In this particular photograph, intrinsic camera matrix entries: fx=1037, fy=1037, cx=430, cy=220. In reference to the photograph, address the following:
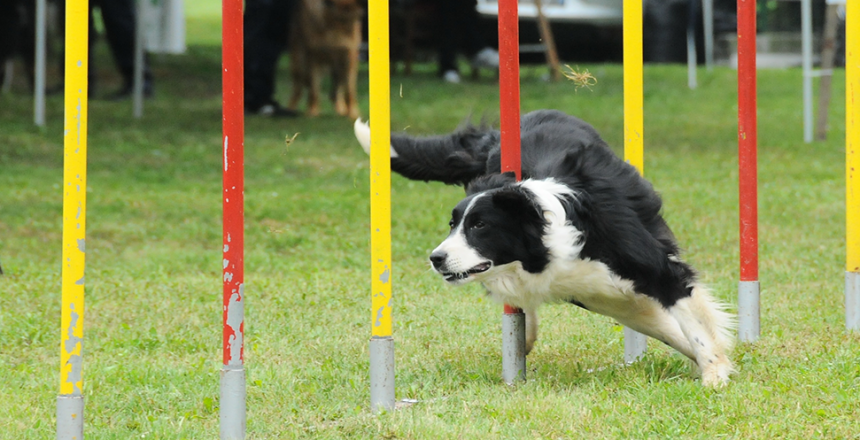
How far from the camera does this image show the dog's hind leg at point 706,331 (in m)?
3.94

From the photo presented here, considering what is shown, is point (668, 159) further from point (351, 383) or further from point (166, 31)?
point (166, 31)

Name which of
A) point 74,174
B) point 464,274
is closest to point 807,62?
point 464,274

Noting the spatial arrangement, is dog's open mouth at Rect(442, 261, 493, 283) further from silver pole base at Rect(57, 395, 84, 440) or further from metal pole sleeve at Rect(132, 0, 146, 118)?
metal pole sleeve at Rect(132, 0, 146, 118)

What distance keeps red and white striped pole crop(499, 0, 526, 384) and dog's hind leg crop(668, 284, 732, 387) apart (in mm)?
599

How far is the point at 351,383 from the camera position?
4.07 metres

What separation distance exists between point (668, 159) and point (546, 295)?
7157mm

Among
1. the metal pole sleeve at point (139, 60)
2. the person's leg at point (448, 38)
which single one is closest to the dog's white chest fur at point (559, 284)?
the metal pole sleeve at point (139, 60)

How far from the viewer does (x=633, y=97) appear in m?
4.29

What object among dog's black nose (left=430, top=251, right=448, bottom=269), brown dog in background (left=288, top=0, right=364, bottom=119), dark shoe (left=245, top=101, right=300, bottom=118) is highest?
brown dog in background (left=288, top=0, right=364, bottom=119)

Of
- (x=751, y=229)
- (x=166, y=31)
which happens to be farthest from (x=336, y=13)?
(x=751, y=229)

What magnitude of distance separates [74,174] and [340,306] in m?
2.71

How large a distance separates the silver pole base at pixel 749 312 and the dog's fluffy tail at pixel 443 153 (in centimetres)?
131

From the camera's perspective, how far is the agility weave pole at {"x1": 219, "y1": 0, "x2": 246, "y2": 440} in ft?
10.2

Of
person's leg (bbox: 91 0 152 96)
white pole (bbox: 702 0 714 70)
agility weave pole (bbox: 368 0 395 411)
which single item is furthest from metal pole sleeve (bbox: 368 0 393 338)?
white pole (bbox: 702 0 714 70)
